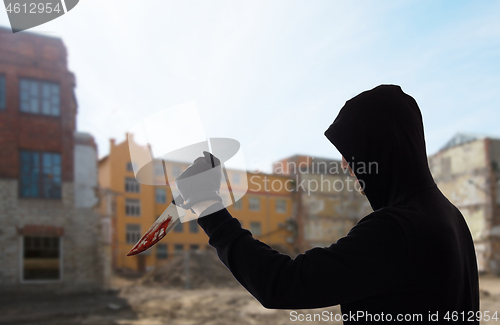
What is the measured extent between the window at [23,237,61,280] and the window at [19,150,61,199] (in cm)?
85

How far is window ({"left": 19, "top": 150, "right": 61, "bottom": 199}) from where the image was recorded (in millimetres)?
7380

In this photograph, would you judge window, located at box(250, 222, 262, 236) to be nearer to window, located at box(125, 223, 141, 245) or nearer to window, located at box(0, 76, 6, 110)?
window, located at box(125, 223, 141, 245)

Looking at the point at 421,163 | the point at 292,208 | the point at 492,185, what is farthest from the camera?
the point at 292,208

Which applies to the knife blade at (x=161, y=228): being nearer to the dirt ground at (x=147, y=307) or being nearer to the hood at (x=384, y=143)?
the hood at (x=384, y=143)

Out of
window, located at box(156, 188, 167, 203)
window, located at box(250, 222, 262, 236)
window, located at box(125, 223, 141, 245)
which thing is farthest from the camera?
window, located at box(250, 222, 262, 236)

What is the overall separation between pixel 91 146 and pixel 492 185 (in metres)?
9.28

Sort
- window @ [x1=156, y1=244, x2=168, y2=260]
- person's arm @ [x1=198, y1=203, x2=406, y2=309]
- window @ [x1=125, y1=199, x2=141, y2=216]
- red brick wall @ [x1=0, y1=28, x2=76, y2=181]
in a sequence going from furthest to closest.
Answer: window @ [x1=156, y1=244, x2=168, y2=260] < window @ [x1=125, y1=199, x2=141, y2=216] < red brick wall @ [x1=0, y1=28, x2=76, y2=181] < person's arm @ [x1=198, y1=203, x2=406, y2=309]

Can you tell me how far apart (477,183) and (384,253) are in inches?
429

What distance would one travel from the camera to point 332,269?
48 centimetres

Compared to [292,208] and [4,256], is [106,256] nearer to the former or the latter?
[4,256]

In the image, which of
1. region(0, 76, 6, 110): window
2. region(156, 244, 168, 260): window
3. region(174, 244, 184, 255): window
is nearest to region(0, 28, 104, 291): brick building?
region(0, 76, 6, 110): window

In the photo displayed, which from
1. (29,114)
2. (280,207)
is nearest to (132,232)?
(29,114)

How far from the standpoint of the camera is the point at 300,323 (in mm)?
7426

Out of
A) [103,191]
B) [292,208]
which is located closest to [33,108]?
[103,191]
